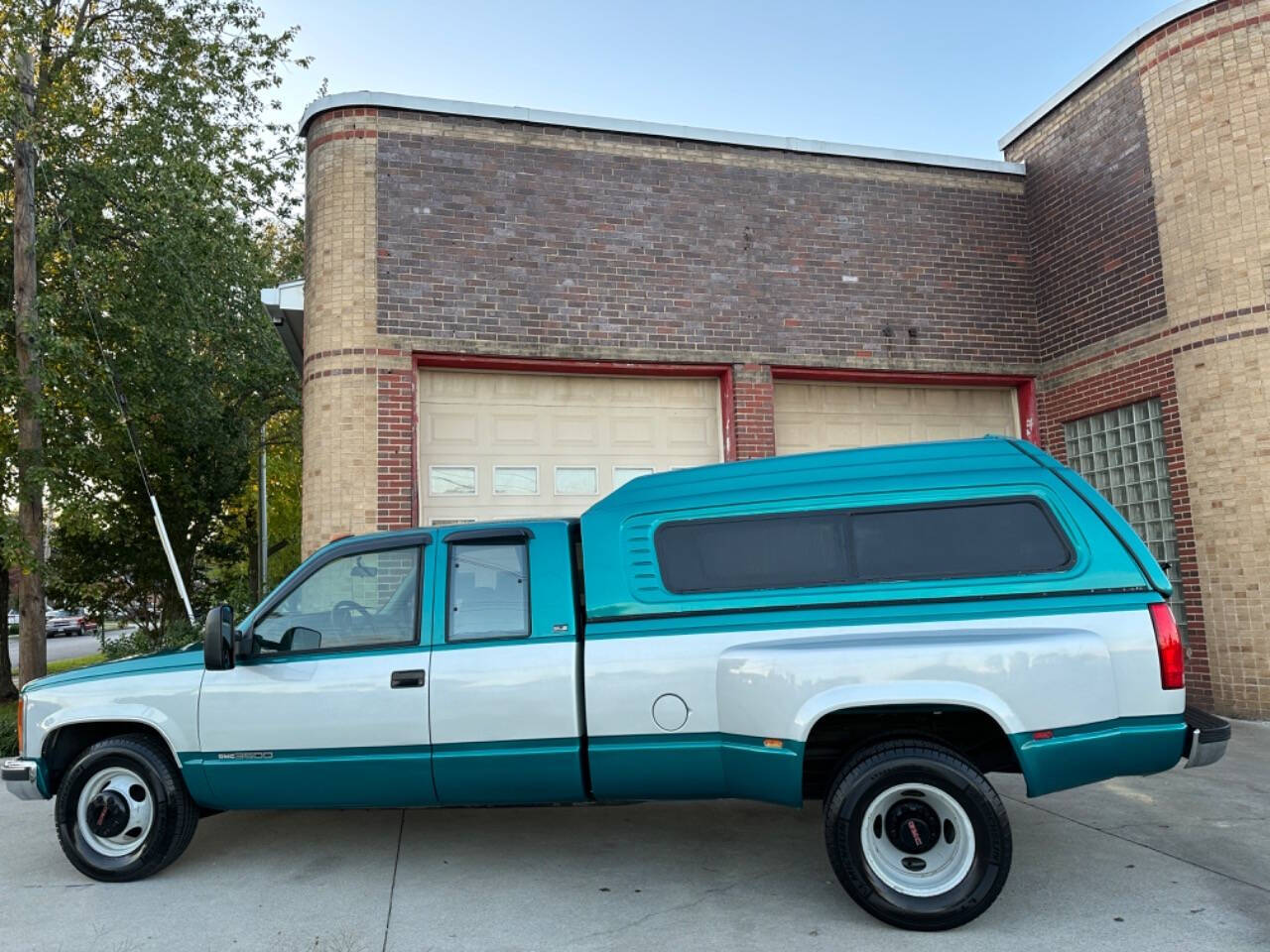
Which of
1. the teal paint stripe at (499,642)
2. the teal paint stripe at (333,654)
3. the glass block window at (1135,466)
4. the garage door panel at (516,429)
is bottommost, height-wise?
the teal paint stripe at (333,654)

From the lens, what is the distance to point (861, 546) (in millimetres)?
4523

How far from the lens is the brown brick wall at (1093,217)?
32.7ft

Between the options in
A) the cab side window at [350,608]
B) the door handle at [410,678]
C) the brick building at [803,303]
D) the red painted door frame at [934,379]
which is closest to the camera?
the door handle at [410,678]

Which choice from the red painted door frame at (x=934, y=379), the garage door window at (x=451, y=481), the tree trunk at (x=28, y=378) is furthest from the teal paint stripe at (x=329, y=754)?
the tree trunk at (x=28, y=378)

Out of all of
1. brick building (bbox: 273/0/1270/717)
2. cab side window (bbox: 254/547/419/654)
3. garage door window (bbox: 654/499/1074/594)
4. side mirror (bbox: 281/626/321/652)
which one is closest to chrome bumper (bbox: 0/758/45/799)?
cab side window (bbox: 254/547/419/654)

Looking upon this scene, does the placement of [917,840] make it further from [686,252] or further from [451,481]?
[686,252]

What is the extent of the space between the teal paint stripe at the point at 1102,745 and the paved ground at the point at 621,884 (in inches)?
26.9

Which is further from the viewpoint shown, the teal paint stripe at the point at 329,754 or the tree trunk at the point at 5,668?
the tree trunk at the point at 5,668

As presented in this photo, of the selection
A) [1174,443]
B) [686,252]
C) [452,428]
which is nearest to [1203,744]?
[1174,443]

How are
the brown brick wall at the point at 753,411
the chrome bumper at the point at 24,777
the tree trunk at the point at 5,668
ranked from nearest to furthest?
the chrome bumper at the point at 24,777 → the brown brick wall at the point at 753,411 → the tree trunk at the point at 5,668

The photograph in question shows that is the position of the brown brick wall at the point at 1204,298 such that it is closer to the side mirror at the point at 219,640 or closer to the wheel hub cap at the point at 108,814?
the side mirror at the point at 219,640

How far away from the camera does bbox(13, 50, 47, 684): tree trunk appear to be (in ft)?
42.0

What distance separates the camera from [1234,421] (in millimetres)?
8930

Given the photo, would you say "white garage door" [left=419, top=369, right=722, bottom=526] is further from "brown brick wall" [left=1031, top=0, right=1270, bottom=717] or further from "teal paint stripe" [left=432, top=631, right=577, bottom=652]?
"teal paint stripe" [left=432, top=631, right=577, bottom=652]
